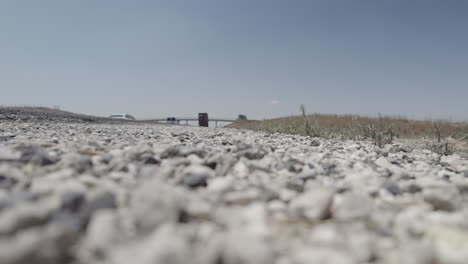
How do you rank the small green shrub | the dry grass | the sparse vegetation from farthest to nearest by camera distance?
the dry grass < the sparse vegetation < the small green shrub

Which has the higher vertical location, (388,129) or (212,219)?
(388,129)

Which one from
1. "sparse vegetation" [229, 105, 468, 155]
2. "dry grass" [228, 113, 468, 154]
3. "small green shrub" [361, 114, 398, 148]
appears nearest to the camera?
"small green shrub" [361, 114, 398, 148]

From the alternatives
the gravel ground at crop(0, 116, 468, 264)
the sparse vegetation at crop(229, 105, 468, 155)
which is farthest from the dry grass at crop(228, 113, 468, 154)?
the gravel ground at crop(0, 116, 468, 264)

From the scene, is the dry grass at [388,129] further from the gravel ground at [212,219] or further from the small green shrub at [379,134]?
the gravel ground at [212,219]

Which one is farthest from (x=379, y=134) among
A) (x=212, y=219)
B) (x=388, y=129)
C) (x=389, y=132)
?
(x=212, y=219)

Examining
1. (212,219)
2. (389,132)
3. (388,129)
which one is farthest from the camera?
(388,129)

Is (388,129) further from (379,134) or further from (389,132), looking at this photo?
(379,134)

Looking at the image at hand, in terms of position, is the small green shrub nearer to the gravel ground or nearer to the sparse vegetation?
the sparse vegetation

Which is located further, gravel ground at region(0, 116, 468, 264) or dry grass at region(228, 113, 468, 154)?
dry grass at region(228, 113, 468, 154)

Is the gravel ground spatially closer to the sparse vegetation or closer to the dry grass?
the sparse vegetation

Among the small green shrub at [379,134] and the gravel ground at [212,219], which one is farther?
the small green shrub at [379,134]

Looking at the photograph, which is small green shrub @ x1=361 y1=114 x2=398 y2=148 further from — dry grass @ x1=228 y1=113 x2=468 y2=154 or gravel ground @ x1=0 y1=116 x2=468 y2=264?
gravel ground @ x1=0 y1=116 x2=468 y2=264

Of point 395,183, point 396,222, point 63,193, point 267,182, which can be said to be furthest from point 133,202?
point 395,183

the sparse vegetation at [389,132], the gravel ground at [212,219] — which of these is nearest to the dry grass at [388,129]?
the sparse vegetation at [389,132]
